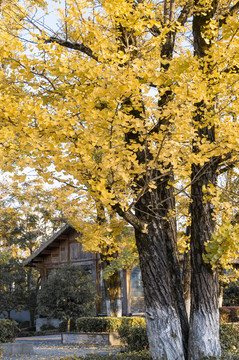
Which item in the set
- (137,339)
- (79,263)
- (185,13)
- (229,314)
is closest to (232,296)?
(229,314)

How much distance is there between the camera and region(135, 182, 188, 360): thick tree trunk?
246 inches

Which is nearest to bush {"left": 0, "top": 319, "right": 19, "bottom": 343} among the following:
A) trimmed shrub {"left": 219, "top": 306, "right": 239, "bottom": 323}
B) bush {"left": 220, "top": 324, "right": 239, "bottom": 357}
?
trimmed shrub {"left": 219, "top": 306, "right": 239, "bottom": 323}

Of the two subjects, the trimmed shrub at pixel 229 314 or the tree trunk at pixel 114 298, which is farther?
the tree trunk at pixel 114 298

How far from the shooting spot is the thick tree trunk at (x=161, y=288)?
6.24 metres

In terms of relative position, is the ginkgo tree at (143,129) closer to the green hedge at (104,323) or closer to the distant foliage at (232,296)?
the green hedge at (104,323)

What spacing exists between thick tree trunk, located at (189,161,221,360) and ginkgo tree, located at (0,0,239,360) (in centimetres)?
2

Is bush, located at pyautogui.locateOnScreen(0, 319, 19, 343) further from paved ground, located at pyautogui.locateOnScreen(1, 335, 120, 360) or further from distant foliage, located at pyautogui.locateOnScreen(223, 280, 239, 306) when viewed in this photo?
distant foliage, located at pyautogui.locateOnScreen(223, 280, 239, 306)

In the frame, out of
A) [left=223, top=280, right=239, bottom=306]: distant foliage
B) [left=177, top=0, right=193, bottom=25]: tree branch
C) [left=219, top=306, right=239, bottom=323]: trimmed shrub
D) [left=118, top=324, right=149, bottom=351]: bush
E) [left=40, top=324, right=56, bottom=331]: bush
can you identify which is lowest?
[left=40, top=324, right=56, bottom=331]: bush

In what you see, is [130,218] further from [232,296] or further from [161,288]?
[232,296]

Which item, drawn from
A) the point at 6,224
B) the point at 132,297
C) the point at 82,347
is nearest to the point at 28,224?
the point at 6,224

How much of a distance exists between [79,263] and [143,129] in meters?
19.4

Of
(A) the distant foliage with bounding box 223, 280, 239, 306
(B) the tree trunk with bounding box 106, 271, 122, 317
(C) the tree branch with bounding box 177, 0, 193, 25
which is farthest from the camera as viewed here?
(A) the distant foliage with bounding box 223, 280, 239, 306

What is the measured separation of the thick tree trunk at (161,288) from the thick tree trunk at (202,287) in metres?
0.24

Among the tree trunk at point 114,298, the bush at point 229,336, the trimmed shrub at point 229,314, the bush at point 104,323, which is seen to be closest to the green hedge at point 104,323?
the bush at point 104,323
